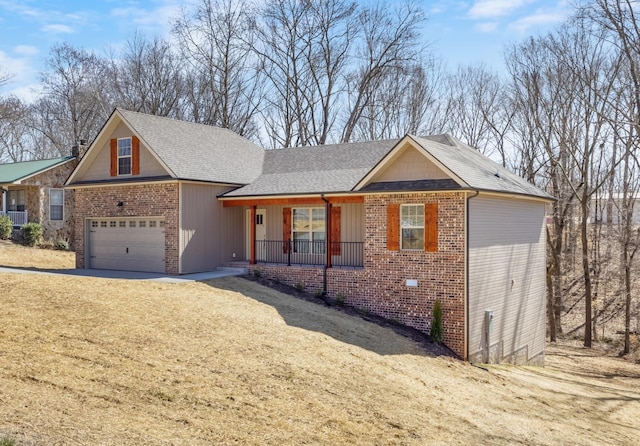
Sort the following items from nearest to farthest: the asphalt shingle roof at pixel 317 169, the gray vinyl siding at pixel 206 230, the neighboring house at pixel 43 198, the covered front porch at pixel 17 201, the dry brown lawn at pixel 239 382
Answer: the dry brown lawn at pixel 239 382, the gray vinyl siding at pixel 206 230, the asphalt shingle roof at pixel 317 169, the neighboring house at pixel 43 198, the covered front porch at pixel 17 201

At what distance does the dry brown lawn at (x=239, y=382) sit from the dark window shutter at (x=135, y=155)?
5899 millimetres

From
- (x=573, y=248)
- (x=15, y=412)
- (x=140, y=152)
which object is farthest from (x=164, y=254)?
(x=573, y=248)

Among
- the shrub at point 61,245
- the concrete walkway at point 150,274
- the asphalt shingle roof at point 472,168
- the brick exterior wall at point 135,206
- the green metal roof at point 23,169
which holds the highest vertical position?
the green metal roof at point 23,169

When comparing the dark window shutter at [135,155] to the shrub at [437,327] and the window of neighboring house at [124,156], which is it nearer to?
the window of neighboring house at [124,156]

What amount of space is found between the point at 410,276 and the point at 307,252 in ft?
15.9

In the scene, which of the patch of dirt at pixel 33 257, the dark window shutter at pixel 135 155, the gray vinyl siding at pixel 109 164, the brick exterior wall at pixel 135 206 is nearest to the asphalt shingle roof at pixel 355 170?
the brick exterior wall at pixel 135 206

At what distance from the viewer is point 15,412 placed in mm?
7316

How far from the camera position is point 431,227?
16969 millimetres

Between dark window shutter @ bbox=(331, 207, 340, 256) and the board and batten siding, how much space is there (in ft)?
17.3

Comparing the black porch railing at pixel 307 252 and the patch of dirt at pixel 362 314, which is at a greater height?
the black porch railing at pixel 307 252

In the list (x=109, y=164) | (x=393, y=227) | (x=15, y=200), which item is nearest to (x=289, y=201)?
(x=393, y=227)

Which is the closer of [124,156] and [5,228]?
[124,156]

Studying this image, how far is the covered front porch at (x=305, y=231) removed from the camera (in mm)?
20086

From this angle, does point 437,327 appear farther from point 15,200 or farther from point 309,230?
point 15,200
